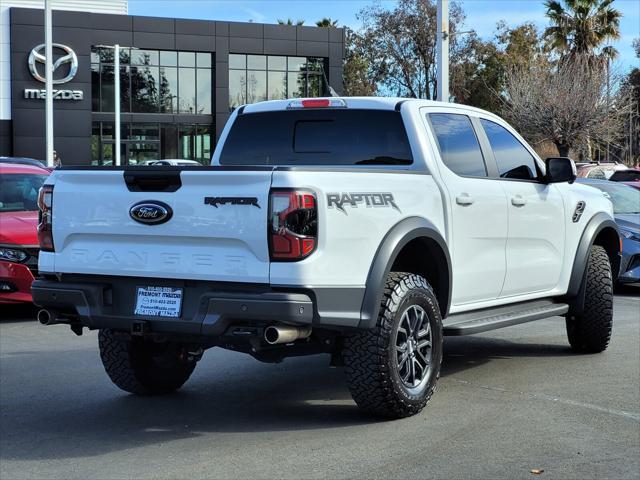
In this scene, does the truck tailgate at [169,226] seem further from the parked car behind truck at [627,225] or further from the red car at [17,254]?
the parked car behind truck at [627,225]

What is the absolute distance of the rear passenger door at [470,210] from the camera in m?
6.44

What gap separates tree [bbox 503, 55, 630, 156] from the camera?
4484cm

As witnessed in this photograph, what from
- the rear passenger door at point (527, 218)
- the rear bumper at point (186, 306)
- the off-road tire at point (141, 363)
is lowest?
the off-road tire at point (141, 363)

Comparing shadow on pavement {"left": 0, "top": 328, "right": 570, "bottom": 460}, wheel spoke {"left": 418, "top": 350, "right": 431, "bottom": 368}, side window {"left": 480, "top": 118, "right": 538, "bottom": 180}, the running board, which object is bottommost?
shadow on pavement {"left": 0, "top": 328, "right": 570, "bottom": 460}

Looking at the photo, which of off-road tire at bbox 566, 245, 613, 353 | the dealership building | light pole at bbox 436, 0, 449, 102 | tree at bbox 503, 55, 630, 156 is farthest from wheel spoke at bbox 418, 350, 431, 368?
the dealership building

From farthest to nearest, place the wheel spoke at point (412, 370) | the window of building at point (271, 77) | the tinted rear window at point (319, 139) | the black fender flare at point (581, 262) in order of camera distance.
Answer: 1. the window of building at point (271, 77)
2. the black fender flare at point (581, 262)
3. the tinted rear window at point (319, 139)
4. the wheel spoke at point (412, 370)

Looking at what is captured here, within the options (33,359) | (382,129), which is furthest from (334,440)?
(33,359)

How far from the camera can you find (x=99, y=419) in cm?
613

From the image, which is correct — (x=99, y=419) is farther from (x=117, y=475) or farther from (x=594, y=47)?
(x=594, y=47)

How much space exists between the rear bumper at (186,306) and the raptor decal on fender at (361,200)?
0.54 meters

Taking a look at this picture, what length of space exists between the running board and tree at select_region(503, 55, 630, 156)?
127 ft

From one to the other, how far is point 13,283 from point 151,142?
130 ft

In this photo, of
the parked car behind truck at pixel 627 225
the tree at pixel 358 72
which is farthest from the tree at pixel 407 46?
the parked car behind truck at pixel 627 225

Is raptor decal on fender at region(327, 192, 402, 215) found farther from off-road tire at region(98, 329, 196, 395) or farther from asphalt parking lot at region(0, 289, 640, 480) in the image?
off-road tire at region(98, 329, 196, 395)
